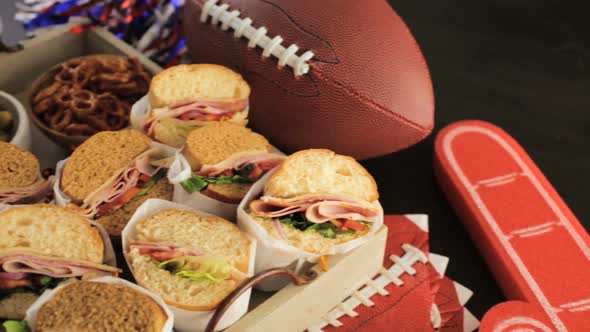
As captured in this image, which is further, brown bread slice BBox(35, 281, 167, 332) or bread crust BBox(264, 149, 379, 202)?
bread crust BBox(264, 149, 379, 202)

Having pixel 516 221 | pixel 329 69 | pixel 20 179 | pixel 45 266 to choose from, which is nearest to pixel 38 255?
pixel 45 266

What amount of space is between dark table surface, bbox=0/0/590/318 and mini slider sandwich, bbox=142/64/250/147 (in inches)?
16.7

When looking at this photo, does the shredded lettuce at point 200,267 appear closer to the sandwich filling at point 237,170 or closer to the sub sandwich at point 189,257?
the sub sandwich at point 189,257

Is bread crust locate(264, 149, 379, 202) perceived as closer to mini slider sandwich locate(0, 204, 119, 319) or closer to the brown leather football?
the brown leather football

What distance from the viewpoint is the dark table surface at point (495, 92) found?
158cm

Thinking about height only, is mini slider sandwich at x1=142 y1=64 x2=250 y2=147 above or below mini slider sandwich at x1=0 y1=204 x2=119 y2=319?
above

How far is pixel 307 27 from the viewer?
1.37 m

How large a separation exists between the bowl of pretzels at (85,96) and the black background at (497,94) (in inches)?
22.8

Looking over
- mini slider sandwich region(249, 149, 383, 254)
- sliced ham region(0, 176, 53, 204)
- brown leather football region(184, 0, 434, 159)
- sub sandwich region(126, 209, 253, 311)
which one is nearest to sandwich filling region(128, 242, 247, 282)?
sub sandwich region(126, 209, 253, 311)

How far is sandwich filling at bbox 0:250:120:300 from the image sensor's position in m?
1.09

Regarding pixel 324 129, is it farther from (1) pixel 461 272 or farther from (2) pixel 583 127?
(2) pixel 583 127

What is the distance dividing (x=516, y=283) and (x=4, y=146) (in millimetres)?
1011

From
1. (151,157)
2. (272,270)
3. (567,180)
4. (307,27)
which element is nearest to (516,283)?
(567,180)

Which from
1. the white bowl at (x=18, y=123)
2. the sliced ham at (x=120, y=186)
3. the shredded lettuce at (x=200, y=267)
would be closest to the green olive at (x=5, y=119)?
the white bowl at (x=18, y=123)
